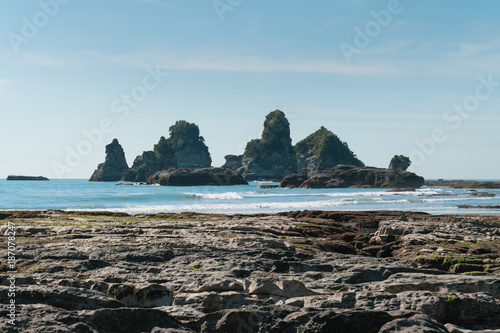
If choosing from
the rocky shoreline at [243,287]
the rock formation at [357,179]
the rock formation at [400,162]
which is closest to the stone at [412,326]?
the rocky shoreline at [243,287]

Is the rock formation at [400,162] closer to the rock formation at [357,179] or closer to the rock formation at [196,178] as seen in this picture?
the rock formation at [357,179]

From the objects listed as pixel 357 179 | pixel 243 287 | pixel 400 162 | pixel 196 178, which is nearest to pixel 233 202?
pixel 243 287

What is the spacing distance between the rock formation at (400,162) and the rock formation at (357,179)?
34519 millimetres

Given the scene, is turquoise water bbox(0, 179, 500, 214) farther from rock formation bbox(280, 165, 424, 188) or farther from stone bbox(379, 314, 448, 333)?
rock formation bbox(280, 165, 424, 188)

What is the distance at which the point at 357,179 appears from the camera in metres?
153

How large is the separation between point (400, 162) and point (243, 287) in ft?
606

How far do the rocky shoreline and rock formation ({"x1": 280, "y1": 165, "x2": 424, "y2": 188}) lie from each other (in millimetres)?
126204

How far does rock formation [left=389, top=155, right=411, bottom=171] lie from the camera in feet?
601

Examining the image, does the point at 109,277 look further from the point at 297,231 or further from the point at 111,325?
the point at 297,231

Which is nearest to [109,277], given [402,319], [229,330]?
[229,330]

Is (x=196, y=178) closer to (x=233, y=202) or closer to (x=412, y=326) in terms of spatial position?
(x=233, y=202)

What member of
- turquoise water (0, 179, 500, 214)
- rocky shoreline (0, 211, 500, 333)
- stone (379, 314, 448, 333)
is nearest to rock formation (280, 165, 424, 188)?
turquoise water (0, 179, 500, 214)

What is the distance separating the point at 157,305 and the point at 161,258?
14.3 ft

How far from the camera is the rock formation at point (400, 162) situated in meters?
183
